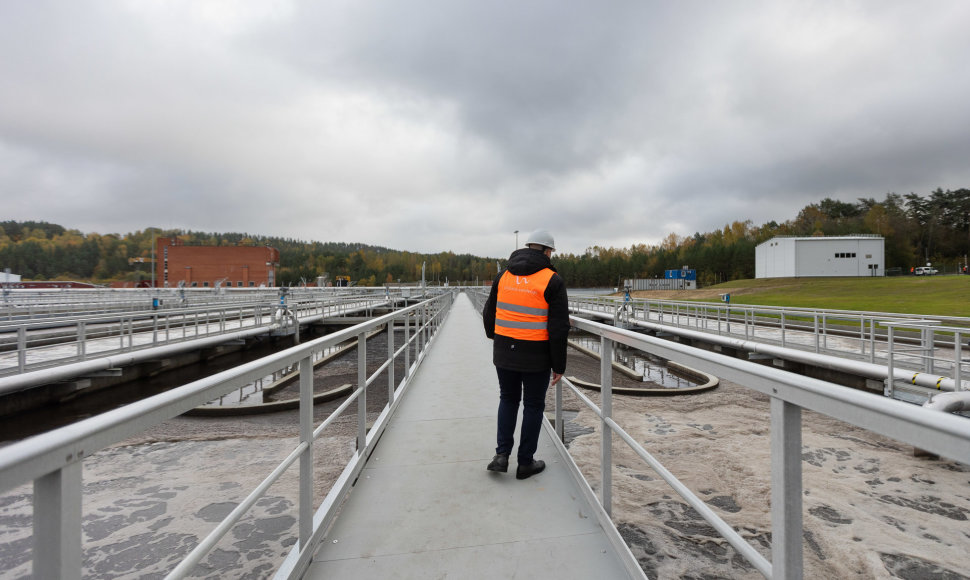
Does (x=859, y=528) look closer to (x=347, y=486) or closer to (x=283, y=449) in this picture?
(x=347, y=486)

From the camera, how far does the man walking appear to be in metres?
3.18

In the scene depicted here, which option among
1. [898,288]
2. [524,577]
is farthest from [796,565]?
[898,288]

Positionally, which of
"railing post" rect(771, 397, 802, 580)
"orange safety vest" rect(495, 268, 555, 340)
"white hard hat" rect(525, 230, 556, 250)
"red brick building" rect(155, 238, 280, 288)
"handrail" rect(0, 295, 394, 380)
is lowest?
"handrail" rect(0, 295, 394, 380)

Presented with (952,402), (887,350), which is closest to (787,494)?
(952,402)

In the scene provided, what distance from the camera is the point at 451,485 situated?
330cm

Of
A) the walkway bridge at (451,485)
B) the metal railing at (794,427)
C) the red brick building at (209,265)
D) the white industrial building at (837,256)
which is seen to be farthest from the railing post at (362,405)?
the red brick building at (209,265)

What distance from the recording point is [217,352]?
1683 cm

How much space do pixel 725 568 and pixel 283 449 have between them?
4.66 m

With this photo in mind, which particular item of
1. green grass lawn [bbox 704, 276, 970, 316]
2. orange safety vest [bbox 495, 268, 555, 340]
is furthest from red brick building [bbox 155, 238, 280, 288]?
orange safety vest [bbox 495, 268, 555, 340]

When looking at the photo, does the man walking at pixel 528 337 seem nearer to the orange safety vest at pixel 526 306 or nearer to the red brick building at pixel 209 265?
the orange safety vest at pixel 526 306

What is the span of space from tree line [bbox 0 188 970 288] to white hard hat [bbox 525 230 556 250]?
56.0 meters

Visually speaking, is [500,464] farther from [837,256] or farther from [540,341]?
[837,256]

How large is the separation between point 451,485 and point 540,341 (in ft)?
4.04

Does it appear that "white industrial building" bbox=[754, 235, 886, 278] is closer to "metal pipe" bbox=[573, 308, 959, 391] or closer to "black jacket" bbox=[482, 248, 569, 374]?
"metal pipe" bbox=[573, 308, 959, 391]
